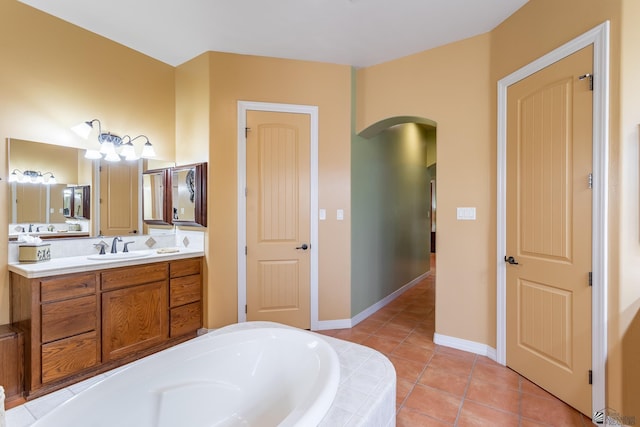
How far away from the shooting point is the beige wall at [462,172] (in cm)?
258

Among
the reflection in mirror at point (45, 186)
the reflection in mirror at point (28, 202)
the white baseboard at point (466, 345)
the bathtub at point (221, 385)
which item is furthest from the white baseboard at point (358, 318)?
the reflection in mirror at point (28, 202)

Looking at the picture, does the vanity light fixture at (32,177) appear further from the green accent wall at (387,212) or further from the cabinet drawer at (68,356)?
the green accent wall at (387,212)

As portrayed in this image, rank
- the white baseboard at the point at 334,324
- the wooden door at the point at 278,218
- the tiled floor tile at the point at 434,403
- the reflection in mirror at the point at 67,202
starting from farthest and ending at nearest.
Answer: the white baseboard at the point at 334,324 → the wooden door at the point at 278,218 → the reflection in mirror at the point at 67,202 → the tiled floor tile at the point at 434,403

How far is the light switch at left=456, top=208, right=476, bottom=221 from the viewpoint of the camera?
104 inches

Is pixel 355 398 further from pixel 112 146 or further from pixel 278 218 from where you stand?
pixel 112 146

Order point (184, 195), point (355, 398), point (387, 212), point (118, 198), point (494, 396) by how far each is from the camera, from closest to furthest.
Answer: point (355, 398) → point (494, 396) → point (118, 198) → point (184, 195) → point (387, 212)

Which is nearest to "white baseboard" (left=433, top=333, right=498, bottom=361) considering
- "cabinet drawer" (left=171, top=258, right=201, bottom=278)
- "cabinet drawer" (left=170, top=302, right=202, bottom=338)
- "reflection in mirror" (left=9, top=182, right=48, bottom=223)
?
"cabinet drawer" (left=170, top=302, right=202, bottom=338)

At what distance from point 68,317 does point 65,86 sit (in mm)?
1816

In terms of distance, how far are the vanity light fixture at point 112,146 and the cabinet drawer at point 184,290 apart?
1.24m

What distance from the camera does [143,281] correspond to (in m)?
2.46

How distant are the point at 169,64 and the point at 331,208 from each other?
2253 mm

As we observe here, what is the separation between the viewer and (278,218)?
9.93 feet

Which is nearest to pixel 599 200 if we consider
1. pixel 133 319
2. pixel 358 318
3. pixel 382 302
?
pixel 358 318

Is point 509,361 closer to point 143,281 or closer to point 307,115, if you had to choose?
point 307,115
